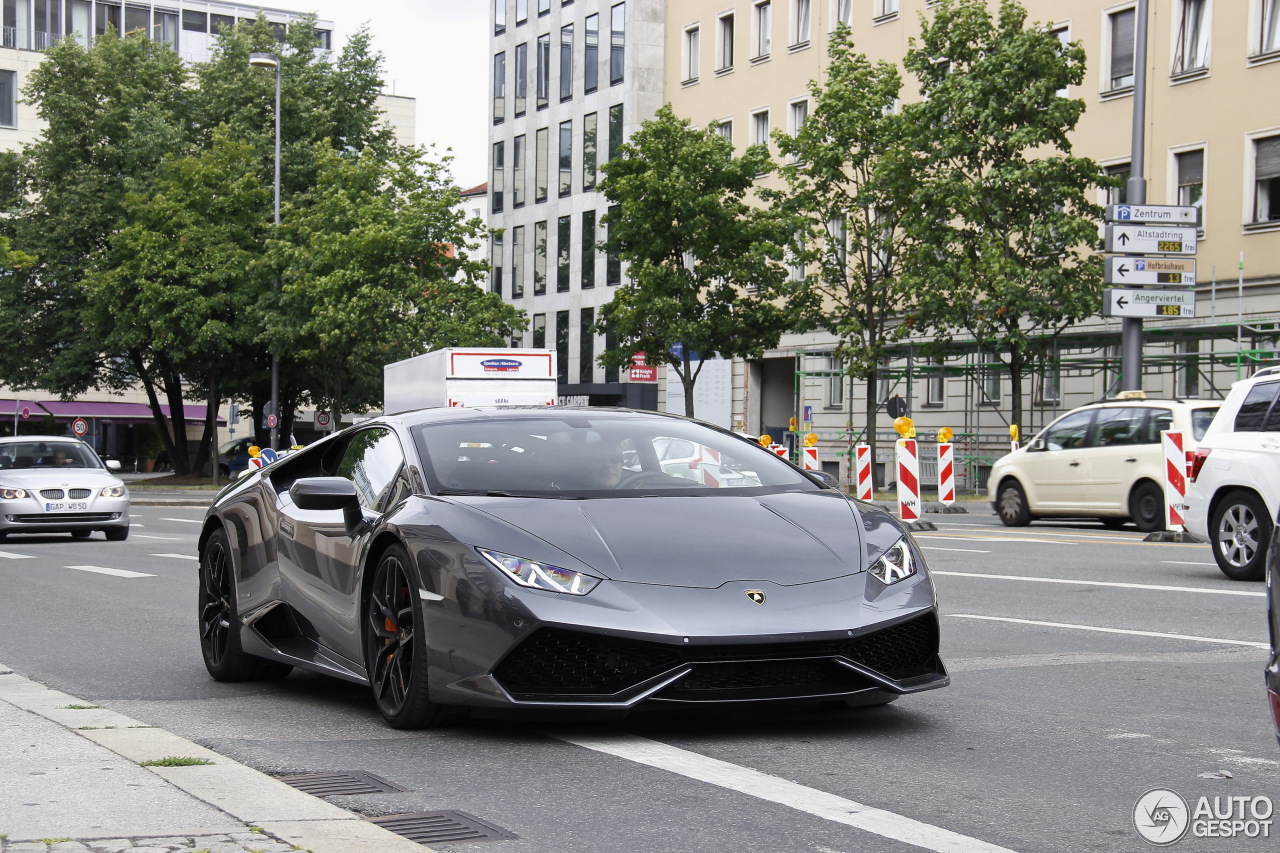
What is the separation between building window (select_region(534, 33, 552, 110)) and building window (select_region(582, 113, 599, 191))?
3.42 m

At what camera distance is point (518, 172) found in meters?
70.2

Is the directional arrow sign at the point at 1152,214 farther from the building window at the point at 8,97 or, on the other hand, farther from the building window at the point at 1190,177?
the building window at the point at 8,97

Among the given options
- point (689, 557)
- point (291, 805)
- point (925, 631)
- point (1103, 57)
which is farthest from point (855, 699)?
point (1103, 57)

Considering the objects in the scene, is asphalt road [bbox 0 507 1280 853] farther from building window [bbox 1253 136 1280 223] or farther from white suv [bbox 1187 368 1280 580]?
building window [bbox 1253 136 1280 223]

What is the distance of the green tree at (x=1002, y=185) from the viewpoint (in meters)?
35.1

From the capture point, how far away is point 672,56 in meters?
60.2

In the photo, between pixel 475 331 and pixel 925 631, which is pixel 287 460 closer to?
pixel 925 631

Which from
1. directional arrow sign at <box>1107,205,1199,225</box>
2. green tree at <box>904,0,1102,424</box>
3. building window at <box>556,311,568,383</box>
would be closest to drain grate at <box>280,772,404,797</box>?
directional arrow sign at <box>1107,205,1199,225</box>

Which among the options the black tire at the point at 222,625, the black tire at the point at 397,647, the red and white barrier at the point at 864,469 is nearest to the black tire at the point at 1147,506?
the red and white barrier at the point at 864,469

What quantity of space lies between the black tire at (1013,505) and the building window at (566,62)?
4396 cm

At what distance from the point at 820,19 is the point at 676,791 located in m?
48.0

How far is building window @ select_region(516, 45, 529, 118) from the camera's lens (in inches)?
2744

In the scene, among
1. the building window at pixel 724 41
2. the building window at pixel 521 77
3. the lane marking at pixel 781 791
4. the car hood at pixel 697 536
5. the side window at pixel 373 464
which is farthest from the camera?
the building window at pixel 521 77

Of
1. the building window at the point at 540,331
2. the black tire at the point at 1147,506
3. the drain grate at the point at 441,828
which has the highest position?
the building window at the point at 540,331
